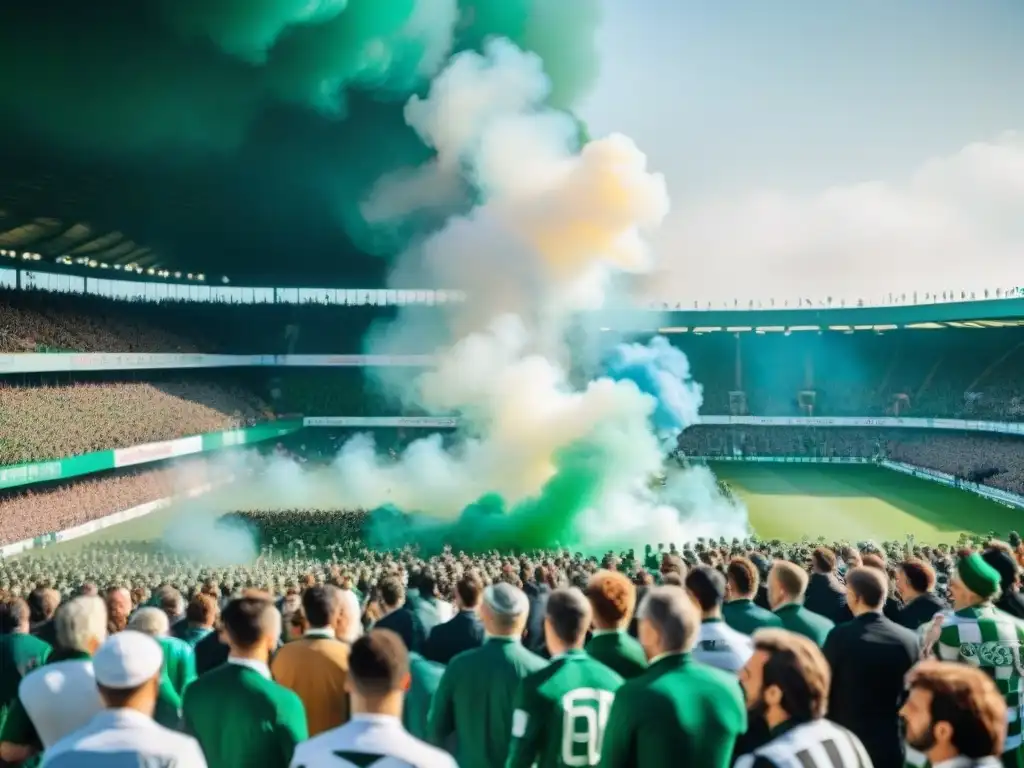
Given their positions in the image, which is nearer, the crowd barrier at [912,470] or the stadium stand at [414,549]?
the stadium stand at [414,549]

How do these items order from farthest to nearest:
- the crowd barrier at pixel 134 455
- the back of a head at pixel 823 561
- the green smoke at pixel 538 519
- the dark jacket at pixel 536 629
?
the crowd barrier at pixel 134 455 → the green smoke at pixel 538 519 → the back of a head at pixel 823 561 → the dark jacket at pixel 536 629

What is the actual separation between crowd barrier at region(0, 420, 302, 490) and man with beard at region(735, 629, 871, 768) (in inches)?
1261

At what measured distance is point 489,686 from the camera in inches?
204

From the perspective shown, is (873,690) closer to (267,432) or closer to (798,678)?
(798,678)

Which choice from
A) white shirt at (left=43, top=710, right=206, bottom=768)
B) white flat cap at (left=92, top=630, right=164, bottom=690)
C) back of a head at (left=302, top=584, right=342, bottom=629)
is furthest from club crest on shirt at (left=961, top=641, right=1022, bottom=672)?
white flat cap at (left=92, top=630, right=164, bottom=690)

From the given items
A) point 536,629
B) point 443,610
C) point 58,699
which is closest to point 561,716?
point 58,699

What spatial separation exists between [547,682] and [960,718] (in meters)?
1.94

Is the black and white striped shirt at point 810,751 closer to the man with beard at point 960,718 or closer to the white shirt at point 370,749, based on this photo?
the man with beard at point 960,718

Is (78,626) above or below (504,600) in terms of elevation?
below

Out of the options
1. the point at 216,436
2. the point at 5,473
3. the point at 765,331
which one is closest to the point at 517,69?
the point at 216,436

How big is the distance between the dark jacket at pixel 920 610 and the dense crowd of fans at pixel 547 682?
2cm

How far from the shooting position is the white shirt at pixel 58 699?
16.4 feet

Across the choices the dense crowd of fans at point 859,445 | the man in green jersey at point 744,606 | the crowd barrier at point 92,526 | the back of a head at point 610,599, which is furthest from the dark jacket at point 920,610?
the dense crowd of fans at point 859,445

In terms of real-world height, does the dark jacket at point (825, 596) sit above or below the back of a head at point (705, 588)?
below
